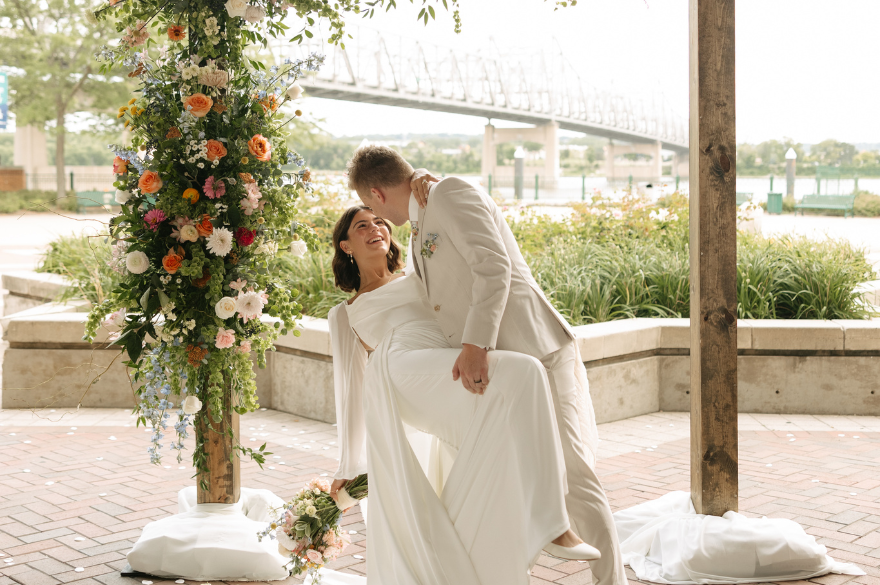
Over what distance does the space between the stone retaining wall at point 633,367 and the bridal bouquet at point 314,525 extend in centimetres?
240

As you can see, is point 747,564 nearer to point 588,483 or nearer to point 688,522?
point 688,522

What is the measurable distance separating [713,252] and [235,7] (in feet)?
7.38

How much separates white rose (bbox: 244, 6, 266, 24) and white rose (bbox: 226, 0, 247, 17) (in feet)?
0.14

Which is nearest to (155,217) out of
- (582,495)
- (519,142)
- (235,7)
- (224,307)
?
(224,307)

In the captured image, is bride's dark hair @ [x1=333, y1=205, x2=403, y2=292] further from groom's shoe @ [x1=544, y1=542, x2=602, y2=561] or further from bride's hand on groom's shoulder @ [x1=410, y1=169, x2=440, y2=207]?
groom's shoe @ [x1=544, y1=542, x2=602, y2=561]

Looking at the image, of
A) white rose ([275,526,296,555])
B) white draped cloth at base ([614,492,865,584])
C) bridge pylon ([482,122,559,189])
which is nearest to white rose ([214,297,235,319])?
white rose ([275,526,296,555])

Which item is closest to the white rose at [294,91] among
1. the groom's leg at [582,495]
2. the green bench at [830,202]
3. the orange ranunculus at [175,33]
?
the orange ranunculus at [175,33]

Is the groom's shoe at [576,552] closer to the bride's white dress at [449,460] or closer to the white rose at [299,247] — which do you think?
the bride's white dress at [449,460]

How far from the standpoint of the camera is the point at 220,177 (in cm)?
329

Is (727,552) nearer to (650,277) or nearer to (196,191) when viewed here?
(196,191)

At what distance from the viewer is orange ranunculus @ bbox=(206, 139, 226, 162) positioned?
319 cm

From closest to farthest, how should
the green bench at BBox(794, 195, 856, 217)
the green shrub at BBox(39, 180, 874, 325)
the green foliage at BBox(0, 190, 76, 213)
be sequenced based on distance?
the green shrub at BBox(39, 180, 874, 325) < the green bench at BBox(794, 195, 856, 217) < the green foliage at BBox(0, 190, 76, 213)

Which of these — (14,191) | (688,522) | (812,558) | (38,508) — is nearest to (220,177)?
(38,508)

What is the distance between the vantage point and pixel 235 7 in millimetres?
3195
